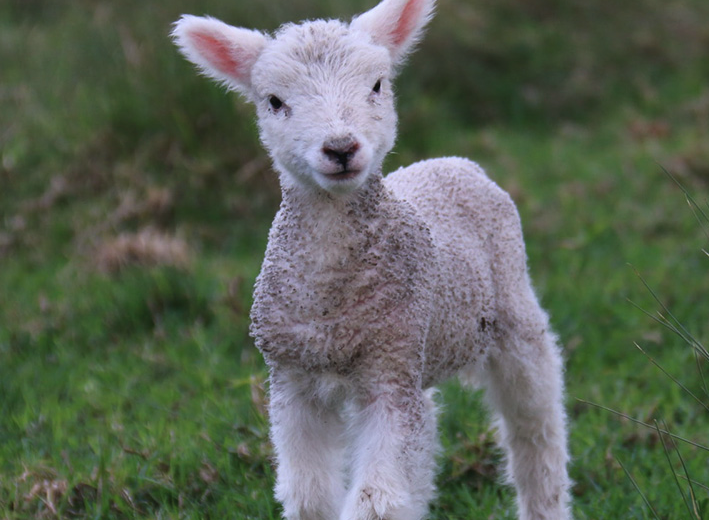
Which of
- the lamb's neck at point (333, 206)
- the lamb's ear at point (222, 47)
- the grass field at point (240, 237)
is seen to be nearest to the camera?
the lamb's neck at point (333, 206)

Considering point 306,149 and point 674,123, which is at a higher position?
point 306,149

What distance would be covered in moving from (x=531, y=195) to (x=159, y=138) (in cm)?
249

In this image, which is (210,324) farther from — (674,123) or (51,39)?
(674,123)

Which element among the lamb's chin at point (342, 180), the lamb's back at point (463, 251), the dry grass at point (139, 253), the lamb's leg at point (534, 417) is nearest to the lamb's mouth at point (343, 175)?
the lamb's chin at point (342, 180)

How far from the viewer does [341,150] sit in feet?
9.16

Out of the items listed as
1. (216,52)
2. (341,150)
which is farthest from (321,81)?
(216,52)

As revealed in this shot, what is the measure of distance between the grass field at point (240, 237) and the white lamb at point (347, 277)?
2.36 feet

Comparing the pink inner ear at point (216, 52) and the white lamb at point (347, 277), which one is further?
the pink inner ear at point (216, 52)

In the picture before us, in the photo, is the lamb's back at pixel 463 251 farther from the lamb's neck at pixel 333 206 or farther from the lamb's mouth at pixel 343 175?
the lamb's mouth at pixel 343 175

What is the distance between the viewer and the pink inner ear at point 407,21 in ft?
10.8

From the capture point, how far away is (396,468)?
9.61ft

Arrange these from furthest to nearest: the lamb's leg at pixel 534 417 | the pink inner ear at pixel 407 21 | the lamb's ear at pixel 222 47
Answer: the lamb's leg at pixel 534 417, the pink inner ear at pixel 407 21, the lamb's ear at pixel 222 47

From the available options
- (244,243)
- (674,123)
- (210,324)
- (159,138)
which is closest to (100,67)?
(159,138)

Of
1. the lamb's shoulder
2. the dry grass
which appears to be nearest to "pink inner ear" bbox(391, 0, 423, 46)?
the lamb's shoulder
